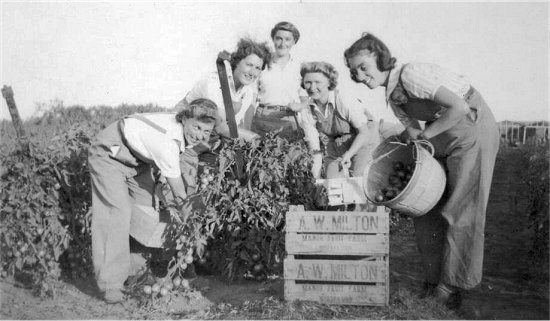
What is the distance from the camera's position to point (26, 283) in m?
4.68

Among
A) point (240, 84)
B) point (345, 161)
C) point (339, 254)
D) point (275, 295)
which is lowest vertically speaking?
point (275, 295)

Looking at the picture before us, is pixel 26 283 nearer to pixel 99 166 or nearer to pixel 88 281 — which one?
pixel 88 281

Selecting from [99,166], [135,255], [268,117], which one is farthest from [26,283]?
[268,117]

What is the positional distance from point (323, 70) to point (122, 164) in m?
2.05

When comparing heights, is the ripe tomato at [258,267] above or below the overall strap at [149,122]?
below

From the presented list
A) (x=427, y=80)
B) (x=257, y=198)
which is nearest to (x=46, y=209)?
(x=257, y=198)

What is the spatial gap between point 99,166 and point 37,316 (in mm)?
1238

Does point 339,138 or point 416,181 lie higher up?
point 339,138

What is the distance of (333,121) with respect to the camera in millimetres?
5004

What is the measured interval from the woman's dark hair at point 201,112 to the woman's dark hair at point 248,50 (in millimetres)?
917

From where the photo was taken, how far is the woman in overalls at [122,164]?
160 inches

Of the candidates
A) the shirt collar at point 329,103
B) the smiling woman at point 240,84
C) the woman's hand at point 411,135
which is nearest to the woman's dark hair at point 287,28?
the smiling woman at point 240,84

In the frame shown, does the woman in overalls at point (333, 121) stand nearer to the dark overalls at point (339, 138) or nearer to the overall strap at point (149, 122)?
the dark overalls at point (339, 138)

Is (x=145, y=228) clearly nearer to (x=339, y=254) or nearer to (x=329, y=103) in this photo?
(x=339, y=254)
